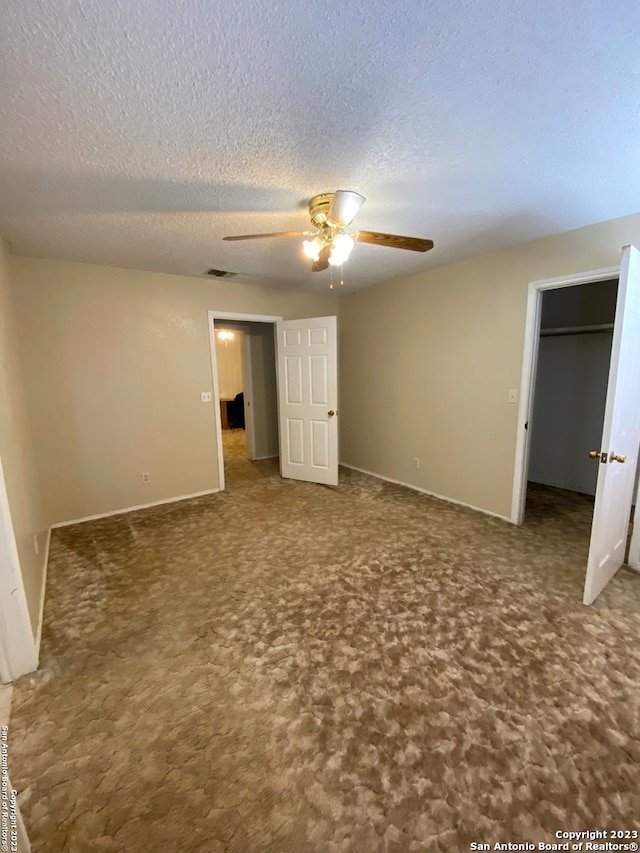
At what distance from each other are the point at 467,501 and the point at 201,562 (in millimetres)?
2565

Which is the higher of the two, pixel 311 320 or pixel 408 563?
pixel 311 320

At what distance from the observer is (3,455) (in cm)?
178

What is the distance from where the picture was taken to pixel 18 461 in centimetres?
220

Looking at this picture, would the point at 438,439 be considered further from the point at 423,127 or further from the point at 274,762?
the point at 274,762

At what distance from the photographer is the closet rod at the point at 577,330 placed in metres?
3.54

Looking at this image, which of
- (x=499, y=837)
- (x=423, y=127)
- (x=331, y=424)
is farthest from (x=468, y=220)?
(x=499, y=837)

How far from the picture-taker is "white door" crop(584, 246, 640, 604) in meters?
1.89

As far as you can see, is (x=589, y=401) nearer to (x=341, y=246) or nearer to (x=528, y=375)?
(x=528, y=375)

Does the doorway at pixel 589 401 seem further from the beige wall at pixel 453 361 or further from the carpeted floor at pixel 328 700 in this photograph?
the carpeted floor at pixel 328 700

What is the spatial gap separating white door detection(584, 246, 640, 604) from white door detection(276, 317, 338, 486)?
256cm

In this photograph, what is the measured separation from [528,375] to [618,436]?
3.40ft

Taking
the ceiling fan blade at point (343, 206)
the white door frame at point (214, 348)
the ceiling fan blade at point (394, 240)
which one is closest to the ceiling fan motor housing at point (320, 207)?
the ceiling fan blade at point (343, 206)

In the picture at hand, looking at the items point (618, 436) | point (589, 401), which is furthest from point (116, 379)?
point (589, 401)

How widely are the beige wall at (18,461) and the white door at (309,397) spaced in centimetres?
251
